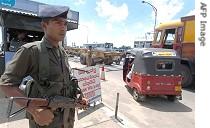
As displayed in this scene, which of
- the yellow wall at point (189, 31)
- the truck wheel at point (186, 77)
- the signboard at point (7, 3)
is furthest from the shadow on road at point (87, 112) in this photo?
the yellow wall at point (189, 31)

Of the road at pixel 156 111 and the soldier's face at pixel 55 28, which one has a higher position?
the soldier's face at pixel 55 28

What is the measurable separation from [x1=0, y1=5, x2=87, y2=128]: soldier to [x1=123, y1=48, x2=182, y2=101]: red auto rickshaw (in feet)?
17.7

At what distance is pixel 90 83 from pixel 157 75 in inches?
81.6

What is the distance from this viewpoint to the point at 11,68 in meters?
2.25

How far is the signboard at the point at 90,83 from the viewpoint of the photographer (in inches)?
266

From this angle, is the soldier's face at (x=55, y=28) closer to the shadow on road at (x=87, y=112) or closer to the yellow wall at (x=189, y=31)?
the shadow on road at (x=87, y=112)

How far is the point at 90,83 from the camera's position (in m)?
7.08

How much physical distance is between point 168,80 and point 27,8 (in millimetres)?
4857

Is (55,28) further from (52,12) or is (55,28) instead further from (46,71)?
(46,71)

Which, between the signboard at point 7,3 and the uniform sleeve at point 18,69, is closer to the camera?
the uniform sleeve at point 18,69

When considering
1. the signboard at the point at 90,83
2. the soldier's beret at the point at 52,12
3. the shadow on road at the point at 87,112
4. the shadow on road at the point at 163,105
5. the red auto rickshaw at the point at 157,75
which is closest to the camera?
the soldier's beret at the point at 52,12

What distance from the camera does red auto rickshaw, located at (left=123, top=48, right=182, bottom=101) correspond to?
780cm
